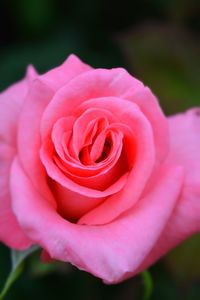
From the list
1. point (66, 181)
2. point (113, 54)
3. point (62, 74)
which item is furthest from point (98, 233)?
point (113, 54)

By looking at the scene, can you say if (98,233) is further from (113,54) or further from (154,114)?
(113,54)

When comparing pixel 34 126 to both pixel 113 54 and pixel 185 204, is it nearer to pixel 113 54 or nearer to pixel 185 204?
pixel 185 204

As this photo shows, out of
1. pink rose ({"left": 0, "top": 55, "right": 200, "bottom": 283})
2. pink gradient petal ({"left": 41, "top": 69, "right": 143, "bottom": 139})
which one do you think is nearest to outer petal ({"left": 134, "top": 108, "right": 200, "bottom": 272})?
pink rose ({"left": 0, "top": 55, "right": 200, "bottom": 283})

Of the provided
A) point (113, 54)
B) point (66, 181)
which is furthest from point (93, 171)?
point (113, 54)

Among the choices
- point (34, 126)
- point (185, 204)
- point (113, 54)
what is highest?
point (34, 126)

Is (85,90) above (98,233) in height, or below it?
above

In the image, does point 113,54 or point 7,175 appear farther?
point 113,54
